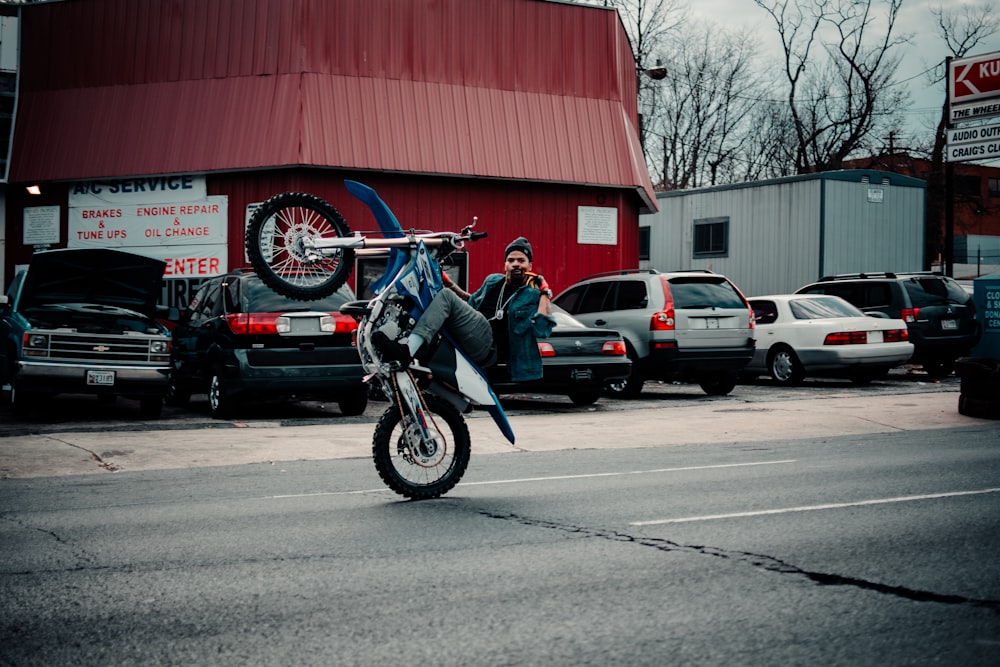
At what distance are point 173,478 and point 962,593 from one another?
6150mm

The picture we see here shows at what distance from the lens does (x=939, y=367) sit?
21.1m

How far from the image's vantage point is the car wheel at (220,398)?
12.8 metres

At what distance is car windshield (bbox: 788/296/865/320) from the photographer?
60.8ft

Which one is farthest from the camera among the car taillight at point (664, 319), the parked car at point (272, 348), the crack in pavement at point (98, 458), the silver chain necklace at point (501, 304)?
the car taillight at point (664, 319)

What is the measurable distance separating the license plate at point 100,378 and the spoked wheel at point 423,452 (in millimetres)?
6420

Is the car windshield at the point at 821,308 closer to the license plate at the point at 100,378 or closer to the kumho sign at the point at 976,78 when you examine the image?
the kumho sign at the point at 976,78

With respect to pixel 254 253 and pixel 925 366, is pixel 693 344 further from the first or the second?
pixel 254 253

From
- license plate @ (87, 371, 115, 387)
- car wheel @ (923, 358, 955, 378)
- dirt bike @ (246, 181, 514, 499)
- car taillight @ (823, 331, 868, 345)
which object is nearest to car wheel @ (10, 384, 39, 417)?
license plate @ (87, 371, 115, 387)

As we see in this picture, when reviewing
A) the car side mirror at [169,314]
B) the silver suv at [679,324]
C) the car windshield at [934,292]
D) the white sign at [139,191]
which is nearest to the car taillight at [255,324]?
the car side mirror at [169,314]

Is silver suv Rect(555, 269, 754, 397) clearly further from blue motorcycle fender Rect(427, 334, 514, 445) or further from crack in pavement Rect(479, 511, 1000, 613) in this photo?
crack in pavement Rect(479, 511, 1000, 613)

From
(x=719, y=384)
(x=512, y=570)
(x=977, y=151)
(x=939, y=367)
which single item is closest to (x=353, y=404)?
(x=719, y=384)

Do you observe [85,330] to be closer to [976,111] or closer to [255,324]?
[255,324]

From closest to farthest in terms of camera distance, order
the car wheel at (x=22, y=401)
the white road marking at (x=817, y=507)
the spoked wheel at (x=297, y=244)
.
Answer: the white road marking at (x=817, y=507) < the spoked wheel at (x=297, y=244) < the car wheel at (x=22, y=401)

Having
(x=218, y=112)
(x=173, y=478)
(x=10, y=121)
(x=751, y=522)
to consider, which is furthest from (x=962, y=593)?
(x=10, y=121)
